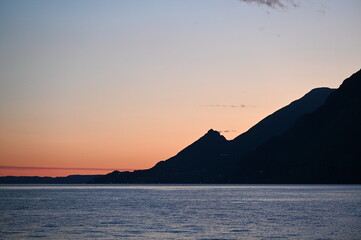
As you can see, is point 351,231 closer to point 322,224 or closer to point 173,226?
point 322,224

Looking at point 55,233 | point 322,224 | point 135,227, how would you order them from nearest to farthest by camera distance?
point 55,233 < point 135,227 < point 322,224

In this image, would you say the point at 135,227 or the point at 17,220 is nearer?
the point at 135,227

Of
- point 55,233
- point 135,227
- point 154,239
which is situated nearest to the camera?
point 154,239

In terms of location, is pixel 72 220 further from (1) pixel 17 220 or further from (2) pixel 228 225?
(2) pixel 228 225

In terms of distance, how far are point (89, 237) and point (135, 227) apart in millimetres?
12459

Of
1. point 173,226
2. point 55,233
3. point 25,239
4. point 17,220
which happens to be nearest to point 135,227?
point 173,226

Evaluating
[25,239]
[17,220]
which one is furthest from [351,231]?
[17,220]

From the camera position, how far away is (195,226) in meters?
73.8

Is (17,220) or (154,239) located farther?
(17,220)

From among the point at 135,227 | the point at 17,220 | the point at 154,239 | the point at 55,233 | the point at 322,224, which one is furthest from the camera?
the point at 17,220

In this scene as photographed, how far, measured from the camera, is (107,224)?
252 ft

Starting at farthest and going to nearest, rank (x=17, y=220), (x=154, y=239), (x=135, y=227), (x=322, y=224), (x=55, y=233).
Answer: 1. (x=17, y=220)
2. (x=322, y=224)
3. (x=135, y=227)
4. (x=55, y=233)
5. (x=154, y=239)

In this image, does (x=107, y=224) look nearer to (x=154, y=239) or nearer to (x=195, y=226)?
(x=195, y=226)

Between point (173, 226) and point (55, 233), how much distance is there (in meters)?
16.9
